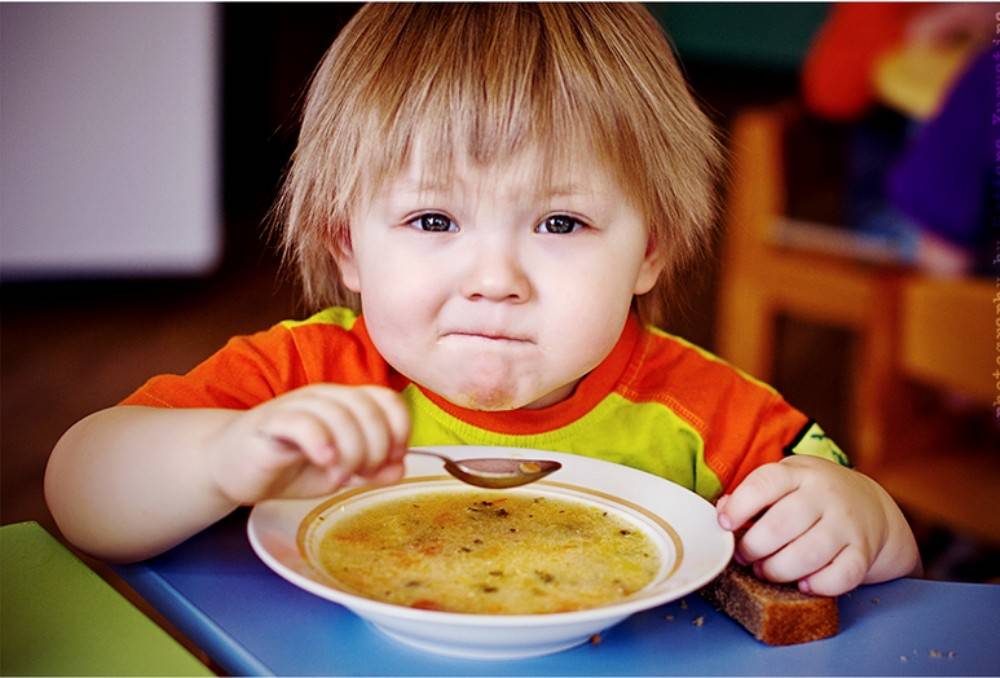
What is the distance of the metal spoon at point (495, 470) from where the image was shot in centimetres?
87

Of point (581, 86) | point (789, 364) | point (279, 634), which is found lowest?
point (789, 364)

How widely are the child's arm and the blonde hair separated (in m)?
0.24

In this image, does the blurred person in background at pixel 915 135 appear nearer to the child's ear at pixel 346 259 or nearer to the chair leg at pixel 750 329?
the chair leg at pixel 750 329

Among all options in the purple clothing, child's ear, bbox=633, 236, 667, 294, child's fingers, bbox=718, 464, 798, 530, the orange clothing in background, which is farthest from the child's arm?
the orange clothing in background

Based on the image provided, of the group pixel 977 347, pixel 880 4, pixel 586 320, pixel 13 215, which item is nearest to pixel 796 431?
pixel 586 320

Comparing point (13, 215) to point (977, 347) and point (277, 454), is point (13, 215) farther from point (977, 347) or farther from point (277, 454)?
point (277, 454)

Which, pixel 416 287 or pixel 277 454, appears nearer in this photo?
pixel 277 454

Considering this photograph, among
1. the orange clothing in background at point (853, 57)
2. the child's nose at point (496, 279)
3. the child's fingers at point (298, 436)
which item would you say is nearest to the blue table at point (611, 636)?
the child's fingers at point (298, 436)

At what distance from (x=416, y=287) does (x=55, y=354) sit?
2514 millimetres

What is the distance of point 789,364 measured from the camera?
139 inches

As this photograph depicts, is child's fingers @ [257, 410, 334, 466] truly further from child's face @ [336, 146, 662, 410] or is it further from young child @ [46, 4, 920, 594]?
child's face @ [336, 146, 662, 410]

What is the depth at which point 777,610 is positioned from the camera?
0.76 metres

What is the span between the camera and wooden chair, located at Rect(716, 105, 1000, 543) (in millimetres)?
2045

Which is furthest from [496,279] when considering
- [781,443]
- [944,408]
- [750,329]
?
[750,329]
